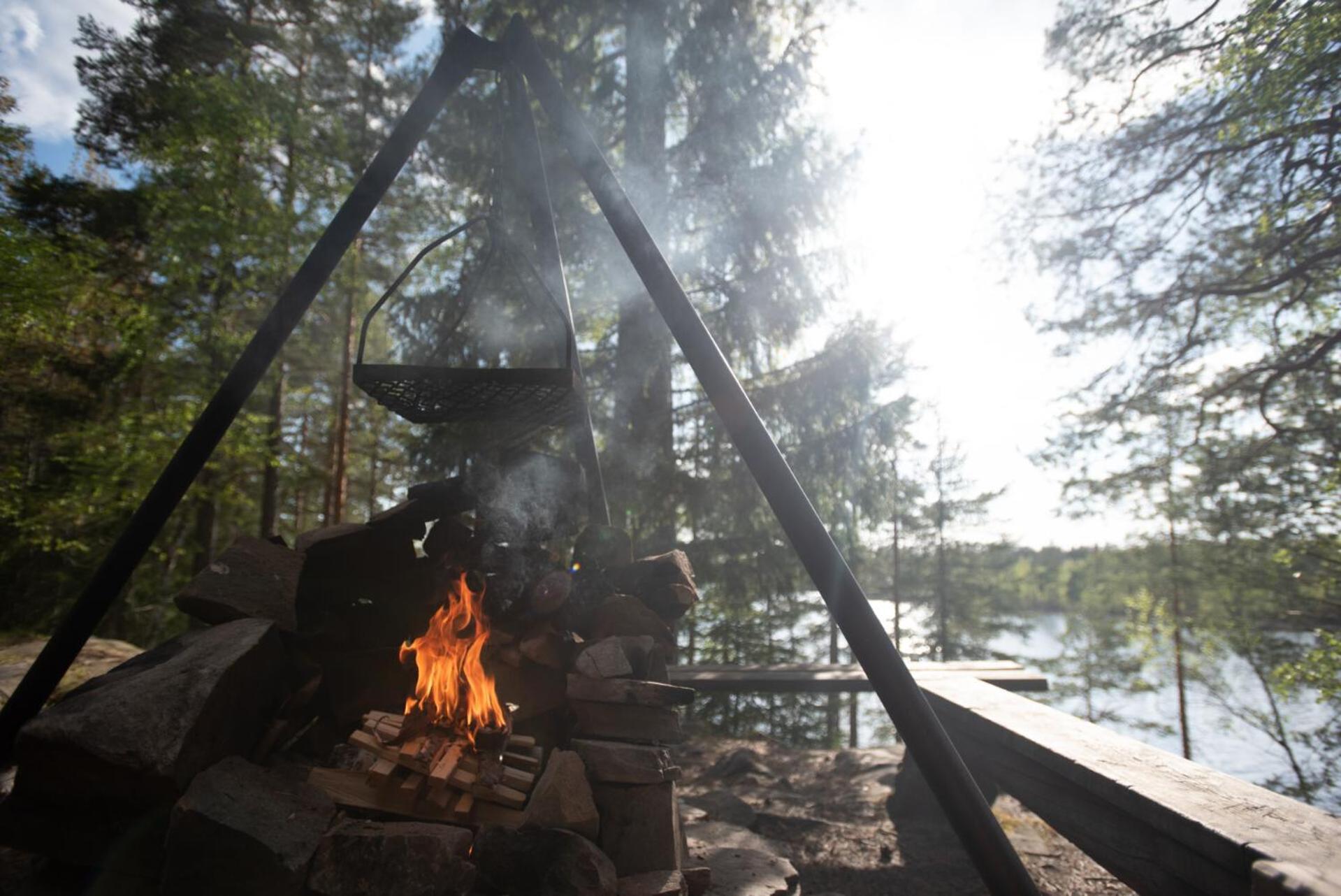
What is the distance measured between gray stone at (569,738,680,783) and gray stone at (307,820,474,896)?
0.53 meters

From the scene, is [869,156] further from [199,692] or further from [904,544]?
[904,544]

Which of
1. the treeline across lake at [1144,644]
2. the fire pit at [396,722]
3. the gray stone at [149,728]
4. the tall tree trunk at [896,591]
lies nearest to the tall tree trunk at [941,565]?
the treeline across lake at [1144,644]

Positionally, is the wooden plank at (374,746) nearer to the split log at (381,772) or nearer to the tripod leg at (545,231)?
the split log at (381,772)

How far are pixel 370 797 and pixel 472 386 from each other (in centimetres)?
153

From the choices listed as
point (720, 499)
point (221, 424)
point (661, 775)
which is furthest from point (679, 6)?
point (661, 775)

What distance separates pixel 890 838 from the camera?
365cm

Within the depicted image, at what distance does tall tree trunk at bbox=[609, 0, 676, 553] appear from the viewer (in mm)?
7355

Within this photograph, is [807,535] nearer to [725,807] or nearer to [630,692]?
[630,692]

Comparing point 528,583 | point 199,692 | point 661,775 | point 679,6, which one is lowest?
point 661,775

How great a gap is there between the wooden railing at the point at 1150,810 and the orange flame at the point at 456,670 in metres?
2.11

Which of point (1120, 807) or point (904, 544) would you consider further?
point (904, 544)

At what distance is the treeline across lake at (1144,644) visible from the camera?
28.7ft

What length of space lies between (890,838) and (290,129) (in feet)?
39.6

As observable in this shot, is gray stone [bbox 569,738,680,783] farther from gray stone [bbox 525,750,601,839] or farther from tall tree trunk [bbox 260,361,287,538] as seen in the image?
tall tree trunk [bbox 260,361,287,538]
